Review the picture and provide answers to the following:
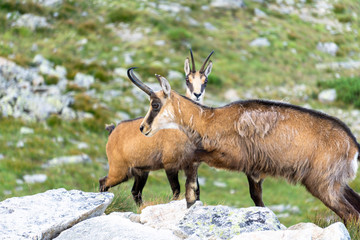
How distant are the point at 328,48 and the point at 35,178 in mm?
15753

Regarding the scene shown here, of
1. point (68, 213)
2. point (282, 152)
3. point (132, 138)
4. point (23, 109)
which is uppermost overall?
point (282, 152)

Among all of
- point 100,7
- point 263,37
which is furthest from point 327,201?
point 100,7

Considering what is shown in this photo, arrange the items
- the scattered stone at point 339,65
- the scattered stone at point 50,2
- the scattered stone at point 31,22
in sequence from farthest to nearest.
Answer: the scattered stone at point 50,2, the scattered stone at point 339,65, the scattered stone at point 31,22

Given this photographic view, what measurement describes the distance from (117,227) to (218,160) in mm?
1892

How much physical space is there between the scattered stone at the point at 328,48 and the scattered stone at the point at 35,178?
1512cm

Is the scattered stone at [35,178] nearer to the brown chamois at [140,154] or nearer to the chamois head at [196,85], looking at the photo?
the brown chamois at [140,154]

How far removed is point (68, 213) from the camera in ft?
20.8

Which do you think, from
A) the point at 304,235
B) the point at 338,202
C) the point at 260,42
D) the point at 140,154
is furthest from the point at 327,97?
the point at 304,235

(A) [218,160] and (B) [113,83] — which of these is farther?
(B) [113,83]

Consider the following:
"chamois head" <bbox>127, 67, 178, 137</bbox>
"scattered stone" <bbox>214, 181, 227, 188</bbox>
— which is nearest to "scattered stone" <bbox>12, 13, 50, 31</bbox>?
"scattered stone" <bbox>214, 181, 227, 188</bbox>

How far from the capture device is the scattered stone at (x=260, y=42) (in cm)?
2194

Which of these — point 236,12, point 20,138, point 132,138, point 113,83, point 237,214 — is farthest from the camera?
point 236,12

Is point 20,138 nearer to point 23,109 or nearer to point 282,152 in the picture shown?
point 23,109

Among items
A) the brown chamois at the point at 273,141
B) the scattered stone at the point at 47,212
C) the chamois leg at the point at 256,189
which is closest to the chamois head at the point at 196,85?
the brown chamois at the point at 273,141
